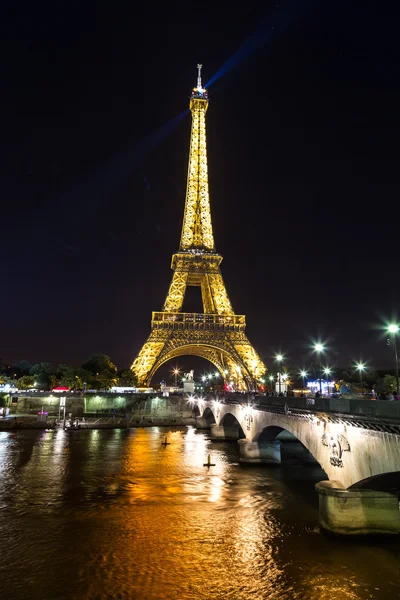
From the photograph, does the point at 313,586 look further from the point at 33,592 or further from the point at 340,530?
the point at 33,592

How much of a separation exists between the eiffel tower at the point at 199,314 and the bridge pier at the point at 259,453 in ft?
116

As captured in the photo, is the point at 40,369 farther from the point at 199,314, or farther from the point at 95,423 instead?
the point at 199,314

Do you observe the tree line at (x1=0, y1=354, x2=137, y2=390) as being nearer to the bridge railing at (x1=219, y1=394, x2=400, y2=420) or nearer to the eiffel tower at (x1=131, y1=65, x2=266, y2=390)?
the eiffel tower at (x1=131, y1=65, x2=266, y2=390)

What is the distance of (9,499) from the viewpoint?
25109mm

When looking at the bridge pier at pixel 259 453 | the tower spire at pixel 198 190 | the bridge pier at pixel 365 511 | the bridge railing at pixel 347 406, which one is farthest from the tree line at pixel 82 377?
the bridge pier at pixel 365 511

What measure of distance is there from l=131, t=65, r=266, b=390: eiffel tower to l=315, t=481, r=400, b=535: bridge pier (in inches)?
2159

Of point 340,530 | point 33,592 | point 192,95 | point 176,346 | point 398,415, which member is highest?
point 192,95

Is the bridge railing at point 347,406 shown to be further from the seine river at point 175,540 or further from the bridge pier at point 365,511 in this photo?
the seine river at point 175,540

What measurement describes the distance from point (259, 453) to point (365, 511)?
19064mm

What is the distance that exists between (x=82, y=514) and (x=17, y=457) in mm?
19500

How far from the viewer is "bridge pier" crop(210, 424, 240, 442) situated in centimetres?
5303

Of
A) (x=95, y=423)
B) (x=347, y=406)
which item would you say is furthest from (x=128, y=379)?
(x=347, y=406)

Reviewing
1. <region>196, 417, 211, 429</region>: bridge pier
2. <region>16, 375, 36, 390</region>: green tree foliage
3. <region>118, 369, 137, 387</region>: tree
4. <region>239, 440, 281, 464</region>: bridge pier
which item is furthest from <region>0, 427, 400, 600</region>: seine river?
<region>16, 375, 36, 390</region>: green tree foliage

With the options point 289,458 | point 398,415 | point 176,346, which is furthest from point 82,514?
point 176,346
